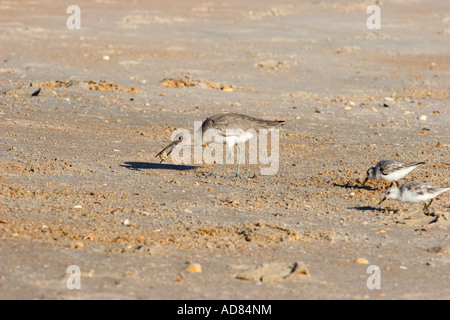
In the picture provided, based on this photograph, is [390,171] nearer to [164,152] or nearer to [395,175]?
[395,175]

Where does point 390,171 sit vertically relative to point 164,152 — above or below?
below

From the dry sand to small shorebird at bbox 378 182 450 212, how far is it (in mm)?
196

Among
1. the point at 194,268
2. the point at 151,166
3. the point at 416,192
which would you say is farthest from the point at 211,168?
the point at 194,268

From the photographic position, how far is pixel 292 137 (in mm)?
11062

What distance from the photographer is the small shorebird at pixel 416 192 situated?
7.21m

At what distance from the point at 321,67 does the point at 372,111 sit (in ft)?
15.9

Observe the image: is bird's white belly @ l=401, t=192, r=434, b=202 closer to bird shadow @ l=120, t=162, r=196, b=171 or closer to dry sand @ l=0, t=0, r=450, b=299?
dry sand @ l=0, t=0, r=450, b=299

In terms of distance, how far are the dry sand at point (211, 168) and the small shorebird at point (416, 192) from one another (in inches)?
7.7

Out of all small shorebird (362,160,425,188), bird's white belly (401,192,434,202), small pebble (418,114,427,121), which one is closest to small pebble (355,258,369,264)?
bird's white belly (401,192,434,202)

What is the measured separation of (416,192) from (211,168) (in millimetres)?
3130

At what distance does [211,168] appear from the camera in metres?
9.31

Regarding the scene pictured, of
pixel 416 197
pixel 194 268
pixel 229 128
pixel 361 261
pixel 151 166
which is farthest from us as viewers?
pixel 151 166

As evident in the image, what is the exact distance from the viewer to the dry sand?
18.0 ft

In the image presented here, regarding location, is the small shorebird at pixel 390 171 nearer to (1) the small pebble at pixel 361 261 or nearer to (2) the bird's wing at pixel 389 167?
(2) the bird's wing at pixel 389 167
